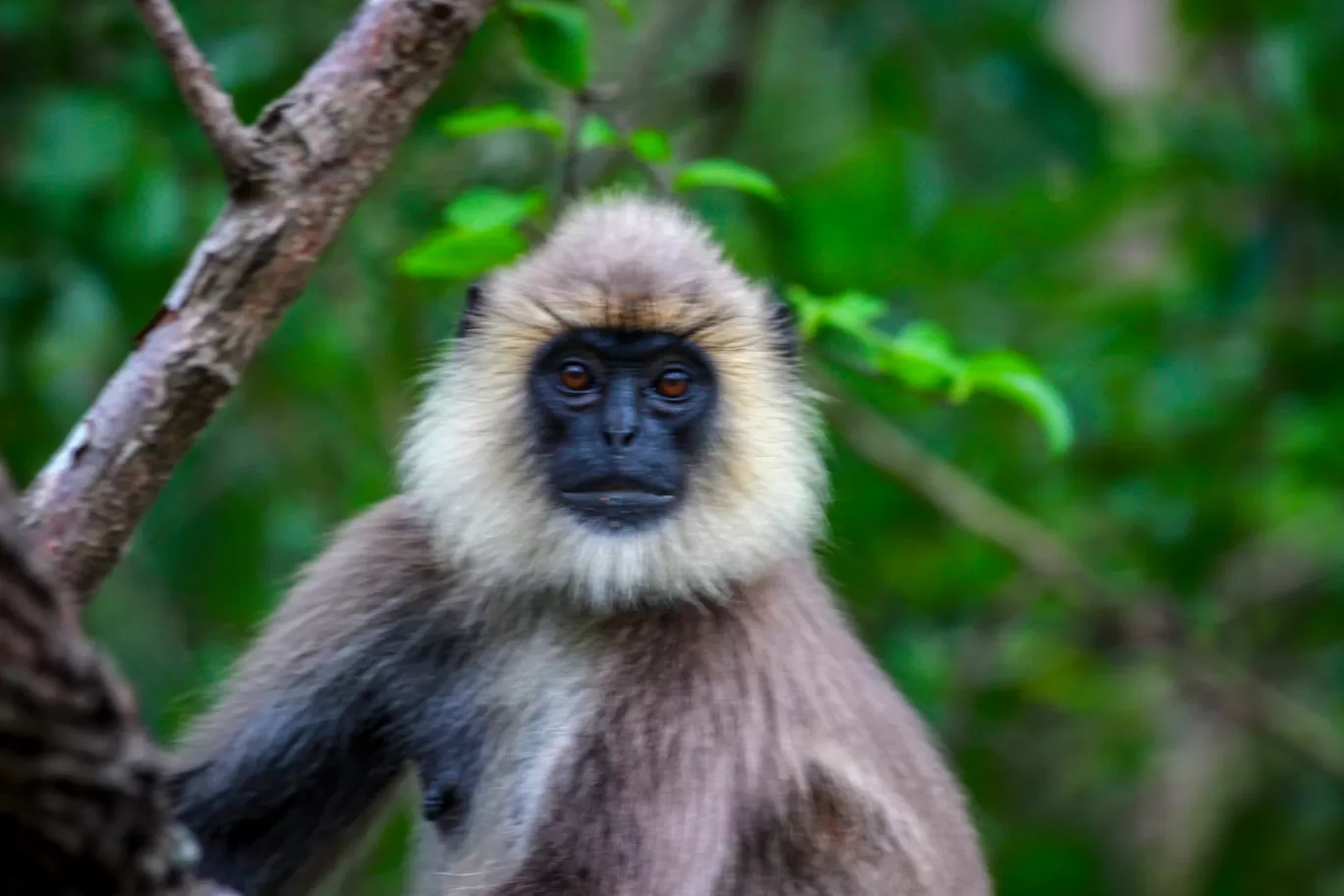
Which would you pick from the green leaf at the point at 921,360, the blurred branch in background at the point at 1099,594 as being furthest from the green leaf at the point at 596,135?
the blurred branch in background at the point at 1099,594

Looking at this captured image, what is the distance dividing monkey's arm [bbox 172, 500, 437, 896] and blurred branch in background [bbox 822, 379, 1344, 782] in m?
2.43

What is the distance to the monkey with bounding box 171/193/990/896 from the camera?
393 cm

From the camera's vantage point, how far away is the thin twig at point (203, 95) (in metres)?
3.67

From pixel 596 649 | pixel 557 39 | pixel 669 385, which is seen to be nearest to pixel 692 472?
pixel 669 385

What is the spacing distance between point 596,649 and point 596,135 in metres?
1.34

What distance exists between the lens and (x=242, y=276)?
377 centimetres

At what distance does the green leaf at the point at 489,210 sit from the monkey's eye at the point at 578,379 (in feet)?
1.38

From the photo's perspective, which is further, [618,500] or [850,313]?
[850,313]

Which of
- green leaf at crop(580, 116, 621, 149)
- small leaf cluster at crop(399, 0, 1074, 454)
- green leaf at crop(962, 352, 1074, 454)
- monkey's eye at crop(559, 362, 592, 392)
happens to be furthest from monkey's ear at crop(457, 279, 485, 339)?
green leaf at crop(962, 352, 1074, 454)

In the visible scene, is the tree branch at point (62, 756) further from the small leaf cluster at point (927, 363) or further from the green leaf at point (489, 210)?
the small leaf cluster at point (927, 363)

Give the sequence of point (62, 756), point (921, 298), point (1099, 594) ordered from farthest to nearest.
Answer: point (1099, 594), point (921, 298), point (62, 756)

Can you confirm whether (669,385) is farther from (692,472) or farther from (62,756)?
(62,756)

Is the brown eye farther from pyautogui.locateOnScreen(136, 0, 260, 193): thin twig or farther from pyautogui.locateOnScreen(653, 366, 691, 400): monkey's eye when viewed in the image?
pyautogui.locateOnScreen(136, 0, 260, 193): thin twig

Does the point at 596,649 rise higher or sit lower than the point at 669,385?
lower
